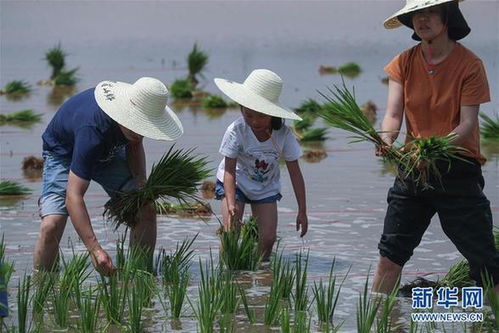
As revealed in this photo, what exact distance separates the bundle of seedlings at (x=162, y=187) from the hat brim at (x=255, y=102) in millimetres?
512

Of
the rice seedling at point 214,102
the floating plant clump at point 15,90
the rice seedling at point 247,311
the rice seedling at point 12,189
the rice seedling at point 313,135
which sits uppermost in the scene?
the floating plant clump at point 15,90

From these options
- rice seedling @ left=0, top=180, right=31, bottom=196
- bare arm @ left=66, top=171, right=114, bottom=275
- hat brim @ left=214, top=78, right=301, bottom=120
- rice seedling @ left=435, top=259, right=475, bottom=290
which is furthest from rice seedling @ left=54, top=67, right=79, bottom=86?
rice seedling @ left=435, top=259, right=475, bottom=290

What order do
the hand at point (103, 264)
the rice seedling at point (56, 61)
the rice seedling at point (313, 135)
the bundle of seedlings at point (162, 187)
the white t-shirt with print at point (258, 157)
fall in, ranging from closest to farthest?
the hand at point (103, 264) < the bundle of seedlings at point (162, 187) < the white t-shirt with print at point (258, 157) < the rice seedling at point (313, 135) < the rice seedling at point (56, 61)

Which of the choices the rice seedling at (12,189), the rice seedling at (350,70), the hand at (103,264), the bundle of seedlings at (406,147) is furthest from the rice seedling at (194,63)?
the bundle of seedlings at (406,147)

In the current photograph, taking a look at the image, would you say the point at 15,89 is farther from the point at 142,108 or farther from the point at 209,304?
the point at 209,304

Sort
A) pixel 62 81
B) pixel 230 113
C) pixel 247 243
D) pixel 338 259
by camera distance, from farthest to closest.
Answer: pixel 62 81 < pixel 230 113 < pixel 338 259 < pixel 247 243

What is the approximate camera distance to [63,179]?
7391 mm

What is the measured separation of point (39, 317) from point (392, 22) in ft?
7.80

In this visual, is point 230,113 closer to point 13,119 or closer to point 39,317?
point 13,119

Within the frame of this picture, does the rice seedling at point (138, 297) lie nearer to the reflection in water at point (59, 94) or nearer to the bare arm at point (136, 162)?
the bare arm at point (136, 162)

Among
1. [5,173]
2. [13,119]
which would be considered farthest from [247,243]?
[13,119]

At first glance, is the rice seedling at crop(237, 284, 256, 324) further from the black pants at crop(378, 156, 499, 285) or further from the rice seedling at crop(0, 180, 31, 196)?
the rice seedling at crop(0, 180, 31, 196)

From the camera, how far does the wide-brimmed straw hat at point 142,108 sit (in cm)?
699

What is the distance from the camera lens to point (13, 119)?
15.0 metres
